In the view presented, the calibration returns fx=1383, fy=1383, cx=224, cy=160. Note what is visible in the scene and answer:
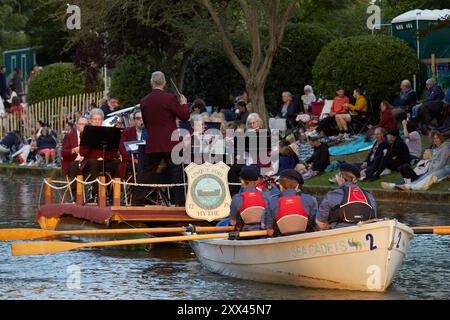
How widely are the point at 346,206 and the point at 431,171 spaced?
11.3 m

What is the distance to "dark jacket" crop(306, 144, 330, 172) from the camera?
1174 inches

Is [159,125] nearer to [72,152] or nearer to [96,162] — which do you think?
[96,162]

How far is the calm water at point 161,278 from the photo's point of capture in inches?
616

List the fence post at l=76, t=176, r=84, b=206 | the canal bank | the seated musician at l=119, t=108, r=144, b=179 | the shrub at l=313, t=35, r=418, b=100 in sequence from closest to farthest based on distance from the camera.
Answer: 1. the fence post at l=76, t=176, r=84, b=206
2. the seated musician at l=119, t=108, r=144, b=179
3. the canal bank
4. the shrub at l=313, t=35, r=418, b=100

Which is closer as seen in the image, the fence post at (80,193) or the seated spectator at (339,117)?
the fence post at (80,193)

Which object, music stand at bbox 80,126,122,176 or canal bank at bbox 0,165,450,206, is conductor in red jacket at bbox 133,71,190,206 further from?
canal bank at bbox 0,165,450,206

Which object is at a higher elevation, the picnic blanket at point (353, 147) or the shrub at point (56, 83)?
the shrub at point (56, 83)

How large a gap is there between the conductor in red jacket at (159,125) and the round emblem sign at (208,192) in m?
0.68

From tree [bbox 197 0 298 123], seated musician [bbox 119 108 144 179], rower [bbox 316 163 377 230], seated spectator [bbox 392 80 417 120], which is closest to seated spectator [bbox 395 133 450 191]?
seated spectator [bbox 392 80 417 120]

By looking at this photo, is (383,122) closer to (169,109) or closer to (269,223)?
(169,109)

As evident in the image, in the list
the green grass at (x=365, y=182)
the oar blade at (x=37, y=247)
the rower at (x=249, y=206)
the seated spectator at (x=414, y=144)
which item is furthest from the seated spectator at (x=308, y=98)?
the oar blade at (x=37, y=247)

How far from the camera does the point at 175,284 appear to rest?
652 inches

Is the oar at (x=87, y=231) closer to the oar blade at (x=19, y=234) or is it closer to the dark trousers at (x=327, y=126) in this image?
the oar blade at (x=19, y=234)

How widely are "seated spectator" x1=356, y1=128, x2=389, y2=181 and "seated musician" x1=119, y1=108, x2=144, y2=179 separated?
277 inches
